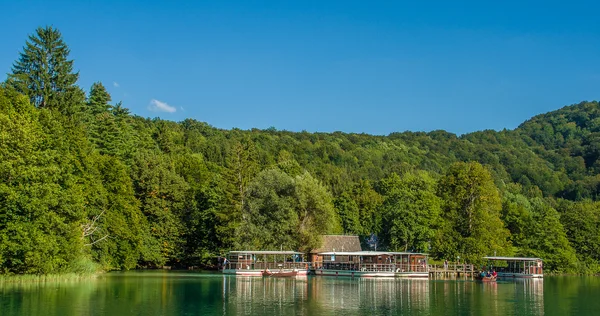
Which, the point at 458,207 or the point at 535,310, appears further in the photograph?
the point at 458,207

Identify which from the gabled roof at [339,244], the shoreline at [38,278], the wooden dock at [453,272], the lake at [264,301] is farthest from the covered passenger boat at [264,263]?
the shoreline at [38,278]

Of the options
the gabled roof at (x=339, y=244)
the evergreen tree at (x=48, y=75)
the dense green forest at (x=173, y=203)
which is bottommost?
the gabled roof at (x=339, y=244)

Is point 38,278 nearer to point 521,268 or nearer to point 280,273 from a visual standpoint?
point 280,273

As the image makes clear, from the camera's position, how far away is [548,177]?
150750mm

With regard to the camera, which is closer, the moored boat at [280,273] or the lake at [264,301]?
the lake at [264,301]

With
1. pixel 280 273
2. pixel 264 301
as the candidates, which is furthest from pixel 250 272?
pixel 264 301

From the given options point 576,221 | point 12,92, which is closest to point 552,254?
point 576,221

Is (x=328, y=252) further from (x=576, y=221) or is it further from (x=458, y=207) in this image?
(x=576, y=221)

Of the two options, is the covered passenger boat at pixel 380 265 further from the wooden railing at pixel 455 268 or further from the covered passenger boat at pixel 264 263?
the covered passenger boat at pixel 264 263

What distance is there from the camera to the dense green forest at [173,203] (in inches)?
1704

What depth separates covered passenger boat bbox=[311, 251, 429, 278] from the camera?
6969 cm

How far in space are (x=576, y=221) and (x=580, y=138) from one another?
105m

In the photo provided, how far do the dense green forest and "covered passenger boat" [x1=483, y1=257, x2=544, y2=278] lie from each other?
2.22 metres

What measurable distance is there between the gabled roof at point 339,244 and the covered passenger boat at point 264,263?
18.4ft
